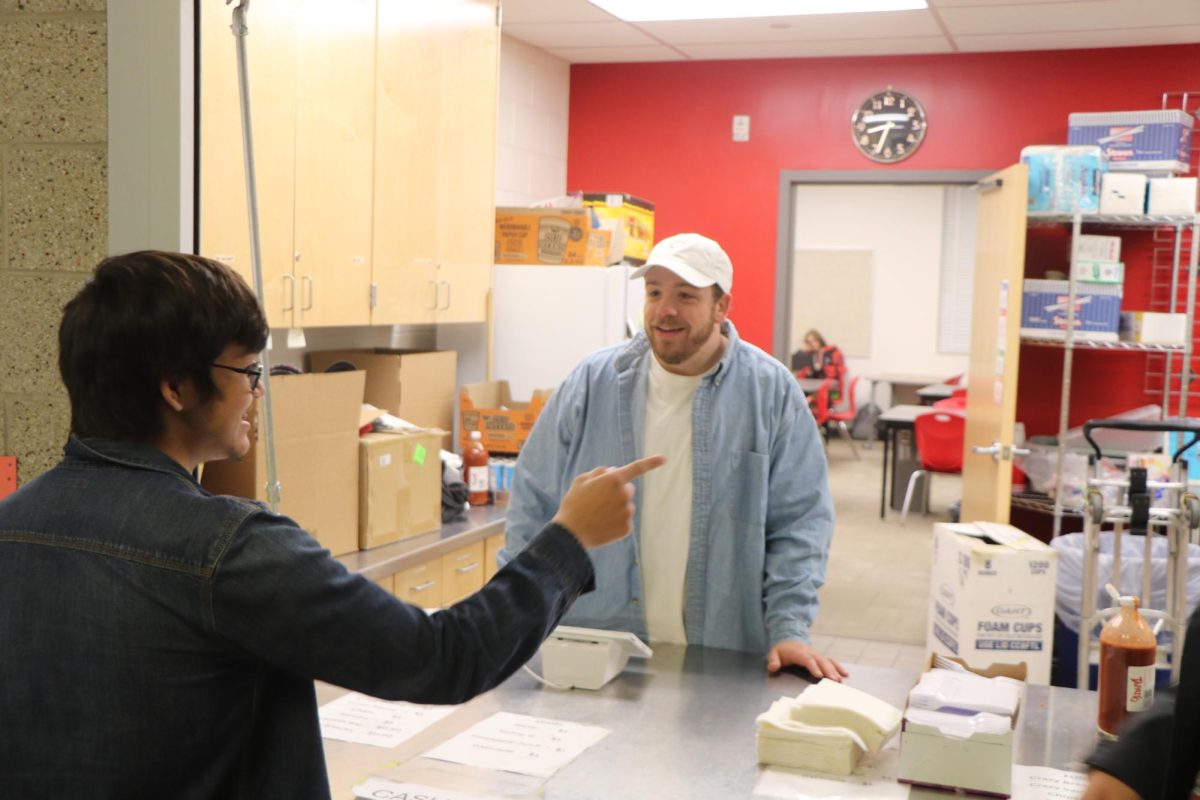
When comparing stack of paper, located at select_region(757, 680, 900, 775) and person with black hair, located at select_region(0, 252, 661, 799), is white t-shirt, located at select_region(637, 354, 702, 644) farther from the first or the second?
person with black hair, located at select_region(0, 252, 661, 799)

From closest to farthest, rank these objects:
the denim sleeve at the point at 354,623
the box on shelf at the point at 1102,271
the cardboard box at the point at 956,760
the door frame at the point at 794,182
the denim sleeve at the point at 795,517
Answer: the denim sleeve at the point at 354,623, the cardboard box at the point at 956,760, the denim sleeve at the point at 795,517, the box on shelf at the point at 1102,271, the door frame at the point at 794,182

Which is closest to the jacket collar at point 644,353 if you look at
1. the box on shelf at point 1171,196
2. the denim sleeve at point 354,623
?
the denim sleeve at point 354,623

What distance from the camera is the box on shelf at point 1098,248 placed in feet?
17.4

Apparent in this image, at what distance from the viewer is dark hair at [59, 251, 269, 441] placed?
1.17 meters

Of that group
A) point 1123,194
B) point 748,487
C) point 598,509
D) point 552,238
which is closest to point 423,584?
point 748,487

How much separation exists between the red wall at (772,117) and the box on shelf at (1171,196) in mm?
870

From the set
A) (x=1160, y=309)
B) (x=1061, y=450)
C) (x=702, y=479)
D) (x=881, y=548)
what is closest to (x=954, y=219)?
(x=881, y=548)

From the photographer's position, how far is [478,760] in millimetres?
1738

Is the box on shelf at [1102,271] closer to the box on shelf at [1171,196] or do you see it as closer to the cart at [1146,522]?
the box on shelf at [1171,196]

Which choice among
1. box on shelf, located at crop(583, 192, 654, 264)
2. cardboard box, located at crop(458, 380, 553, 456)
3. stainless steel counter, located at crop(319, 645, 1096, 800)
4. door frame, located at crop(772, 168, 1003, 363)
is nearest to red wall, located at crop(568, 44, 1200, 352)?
door frame, located at crop(772, 168, 1003, 363)

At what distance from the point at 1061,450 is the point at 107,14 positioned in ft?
14.5

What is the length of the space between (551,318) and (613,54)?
2272mm

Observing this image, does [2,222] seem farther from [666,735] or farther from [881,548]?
[881,548]

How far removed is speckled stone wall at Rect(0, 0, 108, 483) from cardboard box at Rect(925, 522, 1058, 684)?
3210 millimetres
